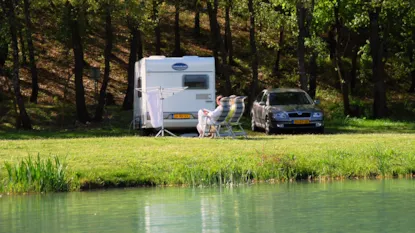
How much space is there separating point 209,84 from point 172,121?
5.67ft

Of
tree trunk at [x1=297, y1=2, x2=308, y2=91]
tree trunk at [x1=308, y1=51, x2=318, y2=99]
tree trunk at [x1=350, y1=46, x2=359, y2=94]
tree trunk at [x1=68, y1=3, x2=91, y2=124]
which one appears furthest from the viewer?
tree trunk at [x1=350, y1=46, x2=359, y2=94]

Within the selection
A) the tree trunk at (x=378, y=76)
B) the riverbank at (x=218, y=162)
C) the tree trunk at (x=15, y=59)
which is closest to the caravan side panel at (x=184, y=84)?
the riverbank at (x=218, y=162)

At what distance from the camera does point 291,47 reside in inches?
2096

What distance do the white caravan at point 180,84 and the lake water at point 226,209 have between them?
456 inches

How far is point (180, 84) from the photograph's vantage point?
3047 centimetres

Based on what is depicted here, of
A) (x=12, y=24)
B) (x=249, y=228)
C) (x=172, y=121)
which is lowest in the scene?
→ (x=249, y=228)

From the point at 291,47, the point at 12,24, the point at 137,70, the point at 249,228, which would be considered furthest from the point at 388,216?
the point at 291,47

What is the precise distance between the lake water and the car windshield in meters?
14.1

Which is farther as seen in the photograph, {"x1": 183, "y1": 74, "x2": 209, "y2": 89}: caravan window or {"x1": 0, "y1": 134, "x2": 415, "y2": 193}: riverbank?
{"x1": 183, "y1": 74, "x2": 209, "y2": 89}: caravan window

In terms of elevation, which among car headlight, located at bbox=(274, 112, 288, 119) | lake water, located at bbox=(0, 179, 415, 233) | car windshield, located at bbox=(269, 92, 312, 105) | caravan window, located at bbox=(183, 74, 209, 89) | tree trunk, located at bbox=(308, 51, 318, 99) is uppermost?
tree trunk, located at bbox=(308, 51, 318, 99)

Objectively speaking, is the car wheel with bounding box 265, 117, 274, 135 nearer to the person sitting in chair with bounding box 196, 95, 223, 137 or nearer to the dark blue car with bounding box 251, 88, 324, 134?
the dark blue car with bounding box 251, 88, 324, 134

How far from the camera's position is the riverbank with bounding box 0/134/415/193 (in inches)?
763

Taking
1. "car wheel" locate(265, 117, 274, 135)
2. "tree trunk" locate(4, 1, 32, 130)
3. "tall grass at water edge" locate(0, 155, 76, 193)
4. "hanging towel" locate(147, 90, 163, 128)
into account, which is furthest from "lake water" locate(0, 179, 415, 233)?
"tree trunk" locate(4, 1, 32, 130)

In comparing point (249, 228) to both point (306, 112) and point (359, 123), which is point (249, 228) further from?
point (359, 123)
